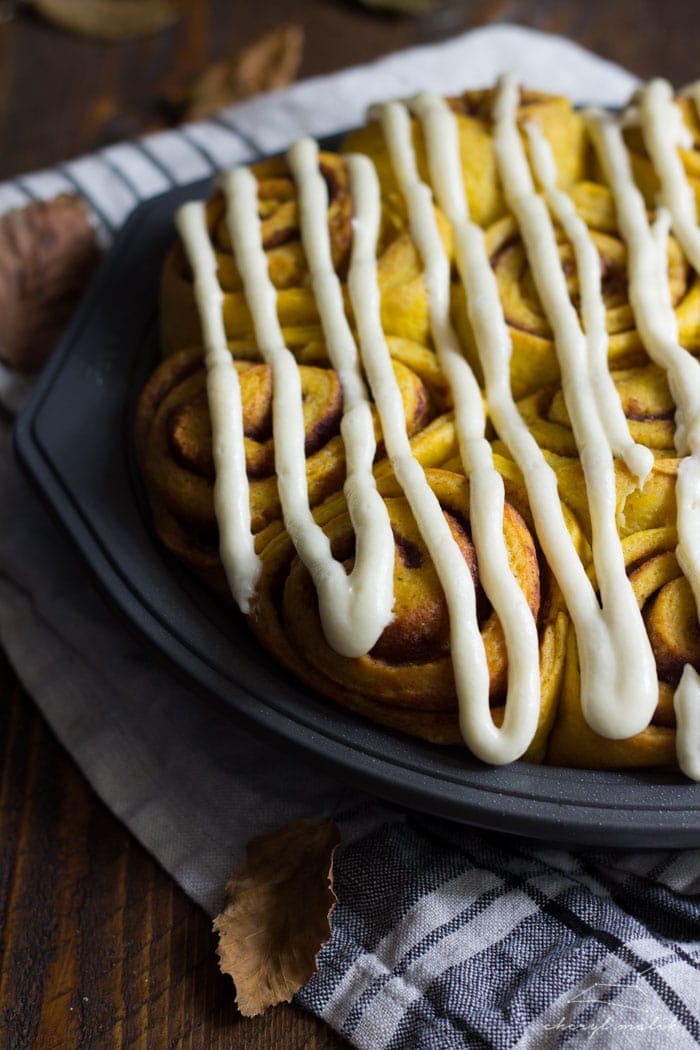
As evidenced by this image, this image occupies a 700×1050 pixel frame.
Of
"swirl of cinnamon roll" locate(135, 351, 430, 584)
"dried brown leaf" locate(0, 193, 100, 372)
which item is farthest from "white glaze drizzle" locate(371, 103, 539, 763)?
"dried brown leaf" locate(0, 193, 100, 372)

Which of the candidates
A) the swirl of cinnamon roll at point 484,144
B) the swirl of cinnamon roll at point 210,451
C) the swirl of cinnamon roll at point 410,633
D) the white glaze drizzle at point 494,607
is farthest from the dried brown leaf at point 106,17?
the swirl of cinnamon roll at point 410,633

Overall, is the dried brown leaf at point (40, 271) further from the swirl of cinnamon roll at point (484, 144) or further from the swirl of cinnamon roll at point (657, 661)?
the swirl of cinnamon roll at point (657, 661)

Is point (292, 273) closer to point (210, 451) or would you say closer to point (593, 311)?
point (210, 451)

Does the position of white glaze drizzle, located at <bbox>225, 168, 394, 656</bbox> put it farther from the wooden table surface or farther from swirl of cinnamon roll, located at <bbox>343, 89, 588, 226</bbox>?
the wooden table surface

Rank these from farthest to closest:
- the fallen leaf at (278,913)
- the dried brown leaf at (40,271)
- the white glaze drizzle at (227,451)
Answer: the dried brown leaf at (40,271)
the white glaze drizzle at (227,451)
the fallen leaf at (278,913)

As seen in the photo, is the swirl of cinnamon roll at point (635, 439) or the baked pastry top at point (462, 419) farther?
the swirl of cinnamon roll at point (635, 439)
